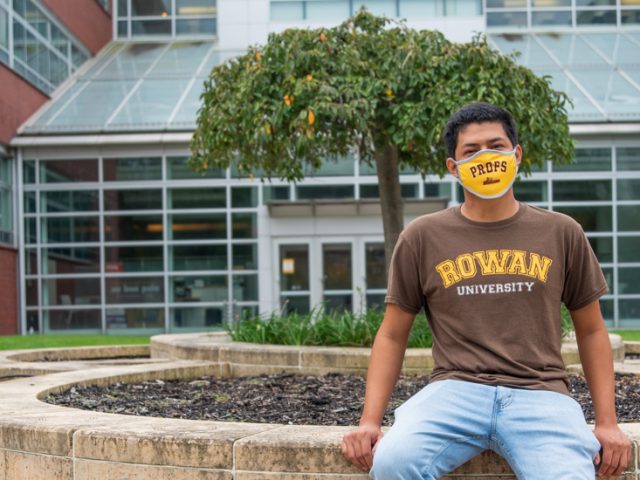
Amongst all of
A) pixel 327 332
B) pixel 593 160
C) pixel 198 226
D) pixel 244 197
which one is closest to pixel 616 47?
pixel 593 160

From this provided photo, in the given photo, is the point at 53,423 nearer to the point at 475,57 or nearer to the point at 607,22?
the point at 475,57

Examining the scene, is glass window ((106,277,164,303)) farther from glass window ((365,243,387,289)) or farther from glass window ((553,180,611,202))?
glass window ((553,180,611,202))

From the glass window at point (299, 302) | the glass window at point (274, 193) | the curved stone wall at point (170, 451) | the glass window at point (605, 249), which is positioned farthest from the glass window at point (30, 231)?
the curved stone wall at point (170, 451)

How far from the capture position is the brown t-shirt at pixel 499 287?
2961mm

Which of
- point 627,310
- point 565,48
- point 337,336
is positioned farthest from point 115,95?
point 337,336

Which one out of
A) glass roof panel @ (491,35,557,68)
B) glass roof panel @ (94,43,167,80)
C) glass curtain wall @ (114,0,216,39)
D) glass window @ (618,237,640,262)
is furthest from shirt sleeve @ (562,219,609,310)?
glass curtain wall @ (114,0,216,39)

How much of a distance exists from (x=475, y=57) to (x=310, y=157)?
7.23 feet

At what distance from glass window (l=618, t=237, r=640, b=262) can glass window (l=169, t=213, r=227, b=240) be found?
8989mm

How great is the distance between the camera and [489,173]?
2988mm

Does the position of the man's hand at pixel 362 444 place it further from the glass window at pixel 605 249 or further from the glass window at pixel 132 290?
the glass window at pixel 605 249

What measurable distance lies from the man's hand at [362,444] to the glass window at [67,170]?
18065 mm

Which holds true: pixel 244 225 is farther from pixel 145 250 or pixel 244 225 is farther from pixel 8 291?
pixel 8 291

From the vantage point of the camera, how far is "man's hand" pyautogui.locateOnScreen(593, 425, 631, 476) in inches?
114

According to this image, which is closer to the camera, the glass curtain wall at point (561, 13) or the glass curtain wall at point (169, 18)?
the glass curtain wall at point (561, 13)
